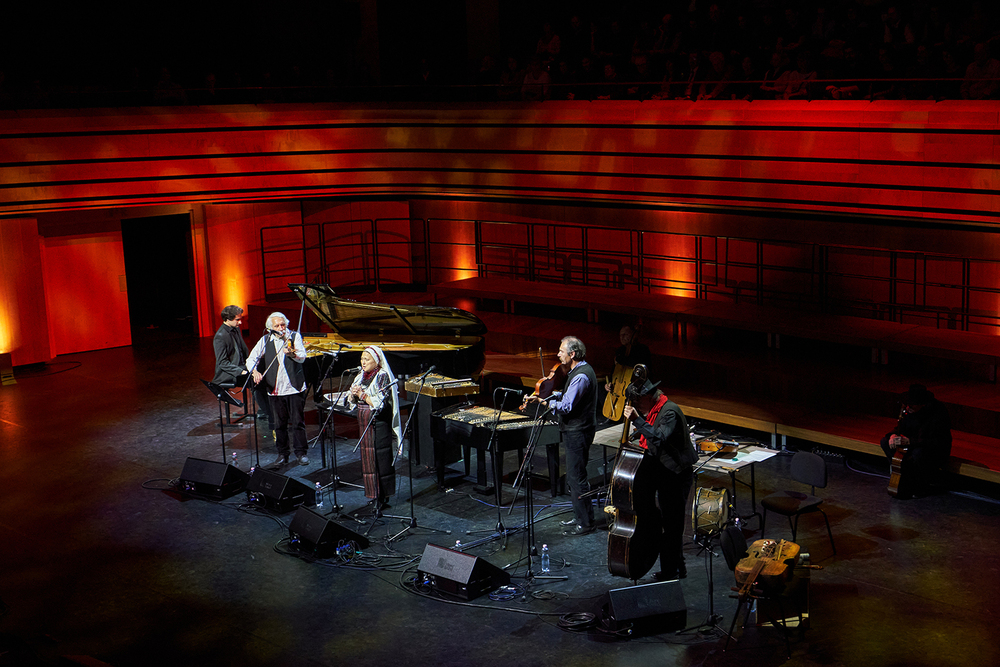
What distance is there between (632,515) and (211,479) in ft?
13.2

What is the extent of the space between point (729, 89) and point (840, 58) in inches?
50.2

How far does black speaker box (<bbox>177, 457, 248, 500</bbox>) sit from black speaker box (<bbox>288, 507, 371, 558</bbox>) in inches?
53.4

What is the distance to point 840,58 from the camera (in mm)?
11281

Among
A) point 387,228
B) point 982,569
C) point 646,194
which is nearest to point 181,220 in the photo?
point 387,228

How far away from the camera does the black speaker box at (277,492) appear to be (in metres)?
8.78

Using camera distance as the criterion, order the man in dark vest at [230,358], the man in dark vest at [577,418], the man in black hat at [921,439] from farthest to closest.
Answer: the man in dark vest at [230,358], the man in black hat at [921,439], the man in dark vest at [577,418]

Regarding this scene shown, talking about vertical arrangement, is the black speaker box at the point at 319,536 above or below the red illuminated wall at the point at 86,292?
below

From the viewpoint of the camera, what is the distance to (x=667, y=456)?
23.3 ft

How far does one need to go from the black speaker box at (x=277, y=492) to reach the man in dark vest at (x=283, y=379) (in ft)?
3.08

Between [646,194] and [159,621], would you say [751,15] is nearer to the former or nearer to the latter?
[646,194]

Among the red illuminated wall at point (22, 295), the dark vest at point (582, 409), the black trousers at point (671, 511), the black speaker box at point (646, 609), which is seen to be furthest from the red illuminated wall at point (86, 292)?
the black speaker box at point (646, 609)

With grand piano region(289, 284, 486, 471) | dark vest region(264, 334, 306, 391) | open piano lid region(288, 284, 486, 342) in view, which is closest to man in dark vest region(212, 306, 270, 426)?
grand piano region(289, 284, 486, 471)

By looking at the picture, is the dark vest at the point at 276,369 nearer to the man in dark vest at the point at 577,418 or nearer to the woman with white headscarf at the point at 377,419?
the woman with white headscarf at the point at 377,419

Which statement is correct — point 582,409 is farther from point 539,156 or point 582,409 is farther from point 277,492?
point 539,156
